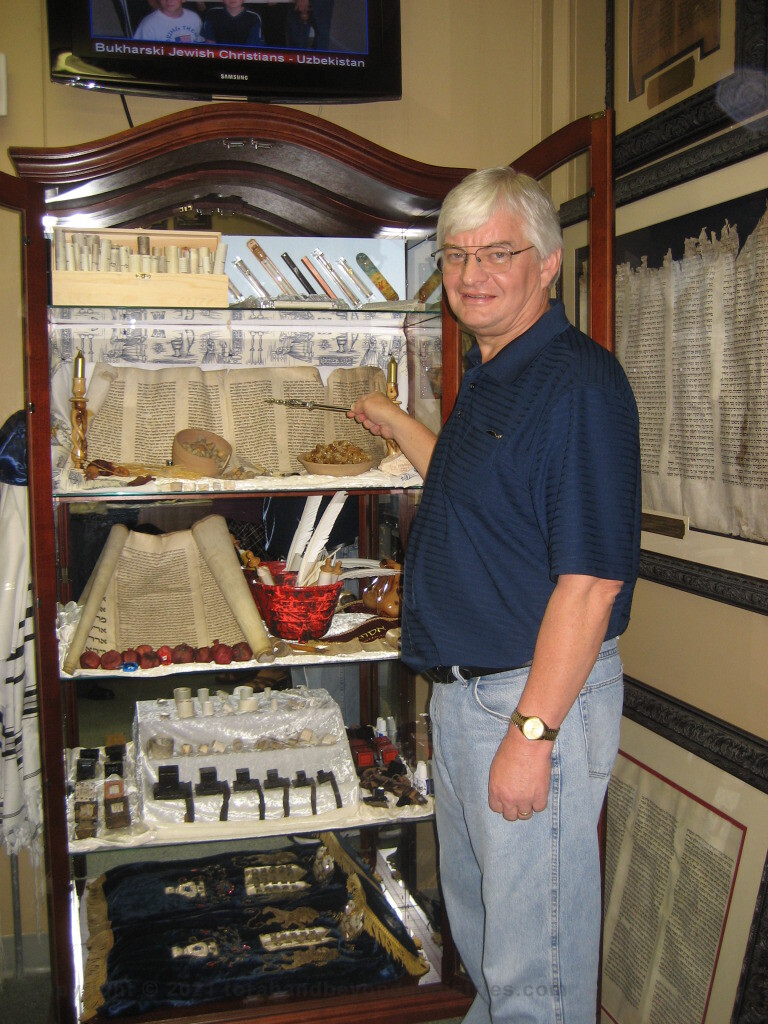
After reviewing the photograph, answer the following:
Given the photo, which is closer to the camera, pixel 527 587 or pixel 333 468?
pixel 527 587

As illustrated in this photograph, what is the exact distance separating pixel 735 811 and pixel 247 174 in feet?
6.23

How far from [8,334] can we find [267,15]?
1184mm

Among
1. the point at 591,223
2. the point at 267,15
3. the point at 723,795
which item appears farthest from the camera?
the point at 267,15

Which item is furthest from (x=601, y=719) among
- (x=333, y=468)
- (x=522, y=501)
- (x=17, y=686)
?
(x=17, y=686)

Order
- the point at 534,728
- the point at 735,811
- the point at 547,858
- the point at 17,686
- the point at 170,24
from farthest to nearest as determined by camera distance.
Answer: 1. the point at 170,24
2. the point at 17,686
3. the point at 735,811
4. the point at 547,858
5. the point at 534,728

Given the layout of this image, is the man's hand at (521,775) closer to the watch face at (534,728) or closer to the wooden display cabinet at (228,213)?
the watch face at (534,728)

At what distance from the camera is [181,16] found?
2.34m

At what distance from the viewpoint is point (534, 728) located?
4.46 feet

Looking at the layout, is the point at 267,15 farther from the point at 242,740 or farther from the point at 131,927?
the point at 131,927

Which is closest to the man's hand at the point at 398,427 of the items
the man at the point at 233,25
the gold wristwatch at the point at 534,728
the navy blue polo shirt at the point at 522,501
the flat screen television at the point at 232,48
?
the navy blue polo shirt at the point at 522,501

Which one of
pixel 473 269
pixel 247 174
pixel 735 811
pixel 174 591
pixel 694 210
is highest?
pixel 247 174

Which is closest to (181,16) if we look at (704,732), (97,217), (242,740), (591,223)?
(97,217)

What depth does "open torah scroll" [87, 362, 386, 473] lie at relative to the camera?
2.14 meters

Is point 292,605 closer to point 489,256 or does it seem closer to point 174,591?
point 174,591
